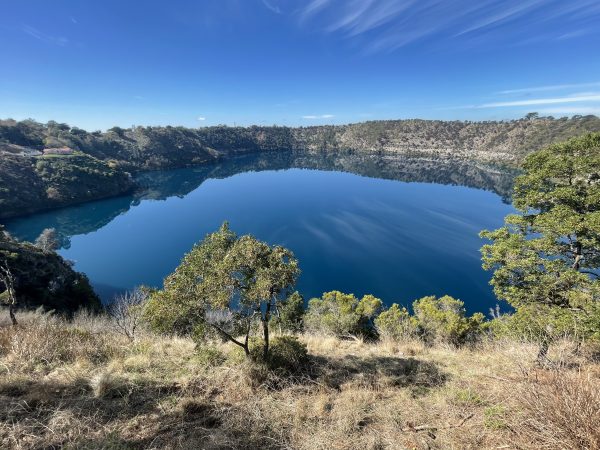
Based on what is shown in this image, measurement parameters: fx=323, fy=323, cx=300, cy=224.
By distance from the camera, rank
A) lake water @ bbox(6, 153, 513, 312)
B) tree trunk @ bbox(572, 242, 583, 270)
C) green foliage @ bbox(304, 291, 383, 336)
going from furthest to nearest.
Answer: lake water @ bbox(6, 153, 513, 312)
green foliage @ bbox(304, 291, 383, 336)
tree trunk @ bbox(572, 242, 583, 270)

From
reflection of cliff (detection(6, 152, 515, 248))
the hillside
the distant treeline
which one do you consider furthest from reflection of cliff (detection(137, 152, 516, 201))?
the distant treeline

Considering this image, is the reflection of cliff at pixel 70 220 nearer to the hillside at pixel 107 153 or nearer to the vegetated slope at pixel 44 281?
the hillside at pixel 107 153

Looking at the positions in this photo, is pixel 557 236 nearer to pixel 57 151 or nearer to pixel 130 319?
pixel 130 319

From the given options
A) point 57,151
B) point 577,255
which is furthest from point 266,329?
point 57,151

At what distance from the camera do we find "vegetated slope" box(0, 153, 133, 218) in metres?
77.6

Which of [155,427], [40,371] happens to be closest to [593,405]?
[155,427]

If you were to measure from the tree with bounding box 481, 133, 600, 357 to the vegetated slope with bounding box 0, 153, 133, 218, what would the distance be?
318 ft

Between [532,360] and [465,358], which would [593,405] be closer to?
[532,360]

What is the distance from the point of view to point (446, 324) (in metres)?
23.5

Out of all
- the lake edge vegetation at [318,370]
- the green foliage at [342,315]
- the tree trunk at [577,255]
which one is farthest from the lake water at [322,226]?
the lake edge vegetation at [318,370]

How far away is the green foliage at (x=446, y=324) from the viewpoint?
22438mm

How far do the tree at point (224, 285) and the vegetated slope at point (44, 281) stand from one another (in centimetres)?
3156

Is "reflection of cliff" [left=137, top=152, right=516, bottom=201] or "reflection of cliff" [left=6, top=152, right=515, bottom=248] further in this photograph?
"reflection of cliff" [left=137, top=152, right=516, bottom=201]

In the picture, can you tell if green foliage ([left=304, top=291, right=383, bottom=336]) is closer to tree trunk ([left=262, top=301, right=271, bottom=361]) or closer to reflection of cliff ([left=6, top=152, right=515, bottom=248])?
tree trunk ([left=262, top=301, right=271, bottom=361])
